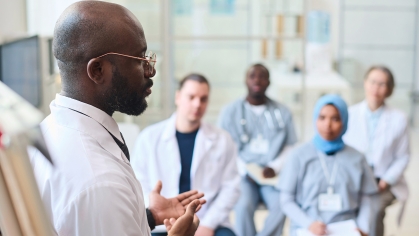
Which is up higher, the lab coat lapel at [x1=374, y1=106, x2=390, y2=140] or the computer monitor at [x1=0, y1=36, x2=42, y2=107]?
the computer monitor at [x1=0, y1=36, x2=42, y2=107]

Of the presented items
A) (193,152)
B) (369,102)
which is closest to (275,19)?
(369,102)

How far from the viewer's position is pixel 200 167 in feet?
10.3

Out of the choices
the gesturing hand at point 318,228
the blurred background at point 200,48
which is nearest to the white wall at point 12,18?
the blurred background at point 200,48

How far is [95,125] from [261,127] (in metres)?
2.88

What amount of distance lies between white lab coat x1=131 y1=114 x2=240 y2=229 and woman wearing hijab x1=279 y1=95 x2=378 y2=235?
0.32 meters

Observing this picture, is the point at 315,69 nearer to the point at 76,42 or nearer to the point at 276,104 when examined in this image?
the point at 276,104

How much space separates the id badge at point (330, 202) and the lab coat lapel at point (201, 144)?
0.69 metres

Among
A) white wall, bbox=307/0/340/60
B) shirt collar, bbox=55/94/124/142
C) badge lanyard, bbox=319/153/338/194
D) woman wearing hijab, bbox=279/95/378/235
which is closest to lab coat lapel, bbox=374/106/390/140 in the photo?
woman wearing hijab, bbox=279/95/378/235

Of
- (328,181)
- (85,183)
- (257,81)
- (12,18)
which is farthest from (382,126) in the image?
(85,183)

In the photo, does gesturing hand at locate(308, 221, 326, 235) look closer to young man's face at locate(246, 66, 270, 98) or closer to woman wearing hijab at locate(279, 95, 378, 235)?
woman wearing hijab at locate(279, 95, 378, 235)

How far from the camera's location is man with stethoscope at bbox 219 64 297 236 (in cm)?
385

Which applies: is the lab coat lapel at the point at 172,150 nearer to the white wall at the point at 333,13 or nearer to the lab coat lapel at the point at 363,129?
the lab coat lapel at the point at 363,129

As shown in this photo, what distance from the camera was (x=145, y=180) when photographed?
10.3 feet

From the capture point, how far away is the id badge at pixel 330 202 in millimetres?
3012
